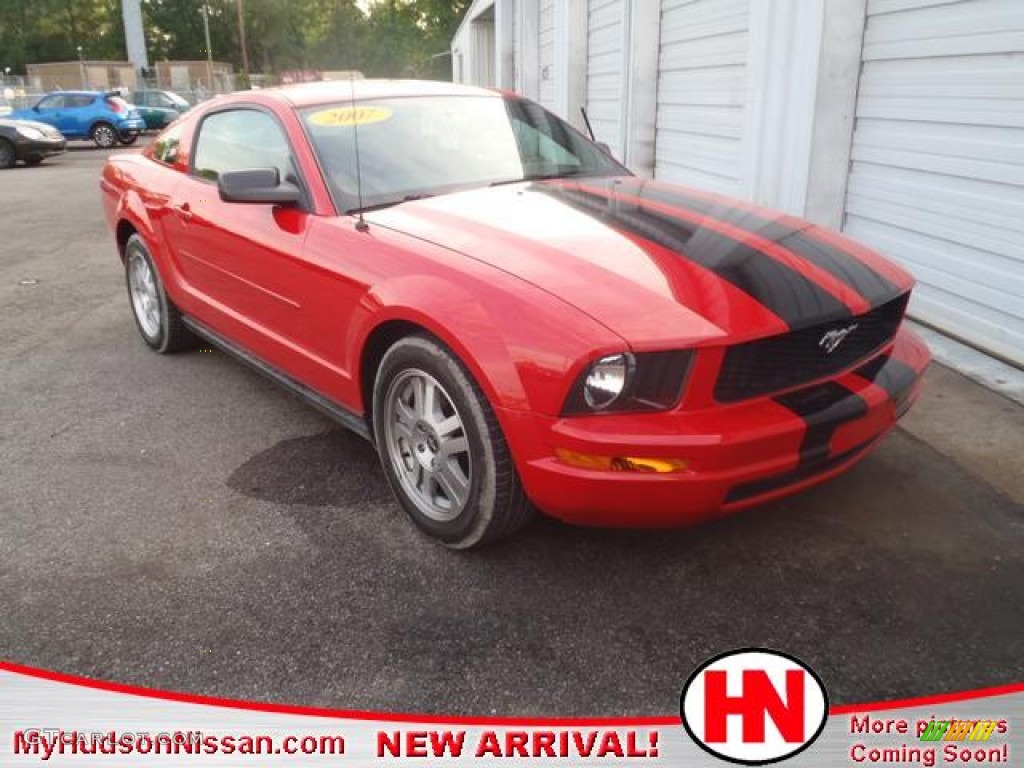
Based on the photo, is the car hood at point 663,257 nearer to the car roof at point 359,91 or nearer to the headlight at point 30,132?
the car roof at point 359,91

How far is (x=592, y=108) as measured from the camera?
484 inches

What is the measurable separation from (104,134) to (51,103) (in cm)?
159

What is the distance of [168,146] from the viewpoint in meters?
4.95

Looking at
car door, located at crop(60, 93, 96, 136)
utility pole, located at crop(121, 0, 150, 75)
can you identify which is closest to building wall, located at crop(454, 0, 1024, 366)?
car door, located at crop(60, 93, 96, 136)

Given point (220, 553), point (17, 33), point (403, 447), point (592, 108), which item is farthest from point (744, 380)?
point (17, 33)

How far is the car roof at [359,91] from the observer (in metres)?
3.88

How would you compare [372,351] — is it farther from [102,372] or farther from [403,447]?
[102,372]

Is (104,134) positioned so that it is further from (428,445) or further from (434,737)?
(434,737)

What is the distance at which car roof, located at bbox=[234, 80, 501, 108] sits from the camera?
388 centimetres

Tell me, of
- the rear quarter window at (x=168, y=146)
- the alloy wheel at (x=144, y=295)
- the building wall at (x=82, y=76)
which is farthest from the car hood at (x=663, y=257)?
the building wall at (x=82, y=76)

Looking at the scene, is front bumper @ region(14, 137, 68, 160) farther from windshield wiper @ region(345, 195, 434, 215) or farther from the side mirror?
windshield wiper @ region(345, 195, 434, 215)

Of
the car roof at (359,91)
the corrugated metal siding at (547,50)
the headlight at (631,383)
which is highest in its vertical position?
the corrugated metal siding at (547,50)

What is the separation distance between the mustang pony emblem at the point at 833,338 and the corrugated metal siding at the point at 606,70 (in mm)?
8122

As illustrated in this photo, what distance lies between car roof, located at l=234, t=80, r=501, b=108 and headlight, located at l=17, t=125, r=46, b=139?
1695cm
